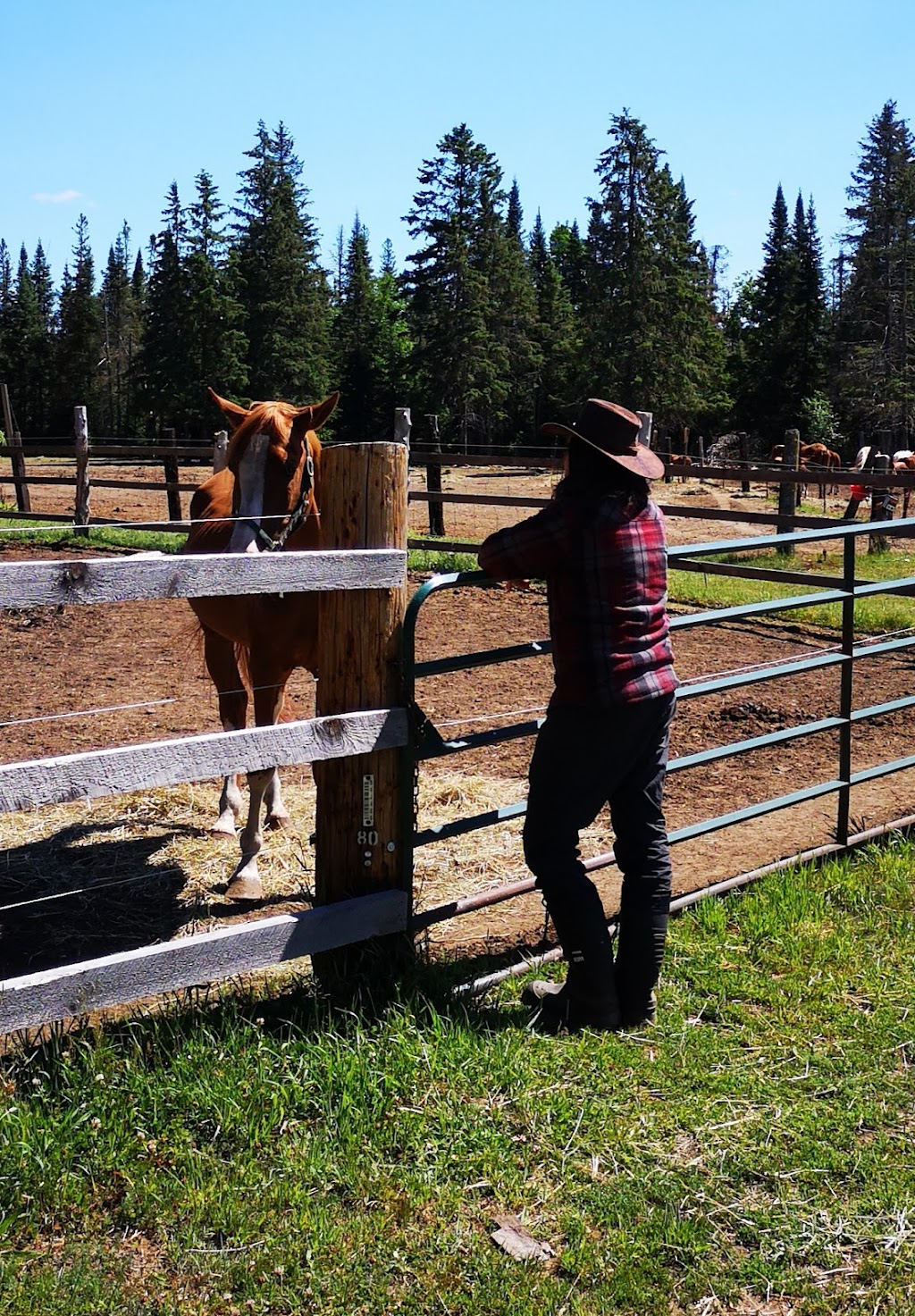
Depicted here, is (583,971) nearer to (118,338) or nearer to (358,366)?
(358,366)

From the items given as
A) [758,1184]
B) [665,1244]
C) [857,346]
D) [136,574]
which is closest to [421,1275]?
[665,1244]

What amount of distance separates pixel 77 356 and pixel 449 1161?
89.5 m

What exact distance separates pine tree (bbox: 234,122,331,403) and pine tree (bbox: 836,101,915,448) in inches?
1082

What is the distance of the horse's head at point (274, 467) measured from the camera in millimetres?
4961

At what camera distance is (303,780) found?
22.6 feet

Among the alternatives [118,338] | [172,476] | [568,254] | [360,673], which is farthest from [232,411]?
[118,338]

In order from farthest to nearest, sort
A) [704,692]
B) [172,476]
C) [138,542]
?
[172,476] < [138,542] < [704,692]

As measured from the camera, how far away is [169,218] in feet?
219

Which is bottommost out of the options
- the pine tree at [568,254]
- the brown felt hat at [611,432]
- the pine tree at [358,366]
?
the brown felt hat at [611,432]

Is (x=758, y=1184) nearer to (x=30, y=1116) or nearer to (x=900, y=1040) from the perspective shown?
Result: (x=900, y=1040)

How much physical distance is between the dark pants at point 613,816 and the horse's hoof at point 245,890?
179 cm

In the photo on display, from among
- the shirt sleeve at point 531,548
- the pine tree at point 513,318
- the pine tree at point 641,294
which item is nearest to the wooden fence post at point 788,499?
the shirt sleeve at point 531,548

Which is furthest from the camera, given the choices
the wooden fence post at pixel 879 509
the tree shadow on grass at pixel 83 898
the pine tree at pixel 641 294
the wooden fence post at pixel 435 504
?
the pine tree at pixel 641 294

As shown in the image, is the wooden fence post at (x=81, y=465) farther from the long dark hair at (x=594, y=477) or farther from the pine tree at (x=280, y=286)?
the pine tree at (x=280, y=286)
